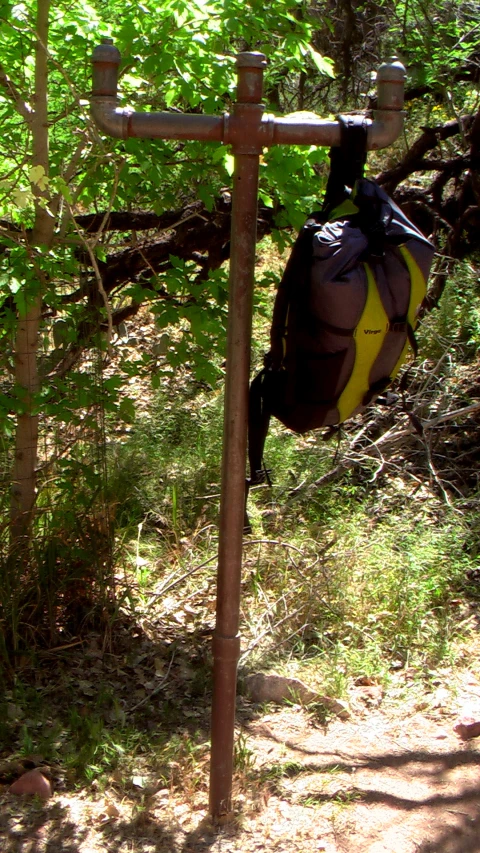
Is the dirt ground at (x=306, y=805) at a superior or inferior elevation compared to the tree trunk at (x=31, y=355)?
inferior

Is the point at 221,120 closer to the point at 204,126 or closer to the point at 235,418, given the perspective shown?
the point at 204,126

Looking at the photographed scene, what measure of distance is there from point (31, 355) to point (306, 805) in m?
2.37

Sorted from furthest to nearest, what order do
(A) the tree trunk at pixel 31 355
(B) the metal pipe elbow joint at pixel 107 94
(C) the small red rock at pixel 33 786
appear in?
1. (A) the tree trunk at pixel 31 355
2. (C) the small red rock at pixel 33 786
3. (B) the metal pipe elbow joint at pixel 107 94

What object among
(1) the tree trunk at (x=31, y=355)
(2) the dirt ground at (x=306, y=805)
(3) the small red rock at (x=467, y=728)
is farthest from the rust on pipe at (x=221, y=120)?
(3) the small red rock at (x=467, y=728)

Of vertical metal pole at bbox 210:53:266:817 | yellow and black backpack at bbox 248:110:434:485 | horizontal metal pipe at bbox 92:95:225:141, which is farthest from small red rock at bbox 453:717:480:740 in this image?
horizontal metal pipe at bbox 92:95:225:141

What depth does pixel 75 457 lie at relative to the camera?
4.24 meters

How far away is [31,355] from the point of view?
13.8 feet

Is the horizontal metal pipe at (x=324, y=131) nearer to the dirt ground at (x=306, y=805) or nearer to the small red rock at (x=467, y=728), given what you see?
the dirt ground at (x=306, y=805)

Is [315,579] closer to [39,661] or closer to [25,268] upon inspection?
[39,661]

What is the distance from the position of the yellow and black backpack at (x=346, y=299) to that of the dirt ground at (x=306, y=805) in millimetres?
1431

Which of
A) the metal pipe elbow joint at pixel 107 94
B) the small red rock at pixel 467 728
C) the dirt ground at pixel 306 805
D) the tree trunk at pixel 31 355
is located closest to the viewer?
the metal pipe elbow joint at pixel 107 94

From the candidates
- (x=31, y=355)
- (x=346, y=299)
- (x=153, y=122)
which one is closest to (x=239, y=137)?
(x=153, y=122)

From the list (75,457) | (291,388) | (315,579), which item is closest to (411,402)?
(315,579)

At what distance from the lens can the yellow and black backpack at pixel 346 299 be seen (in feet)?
8.28
